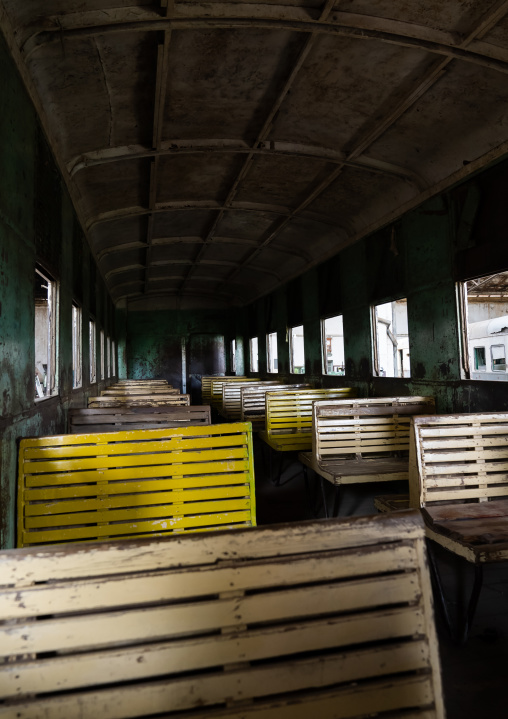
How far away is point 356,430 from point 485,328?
8059 mm

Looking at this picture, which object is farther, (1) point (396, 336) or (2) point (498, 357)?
(1) point (396, 336)

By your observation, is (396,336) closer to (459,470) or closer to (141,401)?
(141,401)

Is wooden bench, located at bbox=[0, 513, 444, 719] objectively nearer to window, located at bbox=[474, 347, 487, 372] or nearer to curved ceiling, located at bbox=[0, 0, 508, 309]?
curved ceiling, located at bbox=[0, 0, 508, 309]

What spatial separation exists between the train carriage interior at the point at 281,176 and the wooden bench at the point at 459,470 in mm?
157

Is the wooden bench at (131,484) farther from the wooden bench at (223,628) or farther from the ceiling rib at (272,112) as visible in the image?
the ceiling rib at (272,112)

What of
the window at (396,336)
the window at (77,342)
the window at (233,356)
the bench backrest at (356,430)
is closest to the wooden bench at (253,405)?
the window at (77,342)

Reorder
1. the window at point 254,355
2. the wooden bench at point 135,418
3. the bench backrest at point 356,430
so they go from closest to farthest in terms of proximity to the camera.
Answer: the wooden bench at point 135,418
the bench backrest at point 356,430
the window at point 254,355

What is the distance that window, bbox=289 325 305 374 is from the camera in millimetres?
11773

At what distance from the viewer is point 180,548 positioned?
38.4 inches

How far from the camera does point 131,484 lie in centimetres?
249

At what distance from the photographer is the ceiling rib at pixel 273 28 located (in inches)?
130

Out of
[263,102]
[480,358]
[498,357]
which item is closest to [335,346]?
[480,358]

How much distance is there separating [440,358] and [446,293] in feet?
2.69

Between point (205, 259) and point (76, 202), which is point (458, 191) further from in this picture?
point (205, 259)
